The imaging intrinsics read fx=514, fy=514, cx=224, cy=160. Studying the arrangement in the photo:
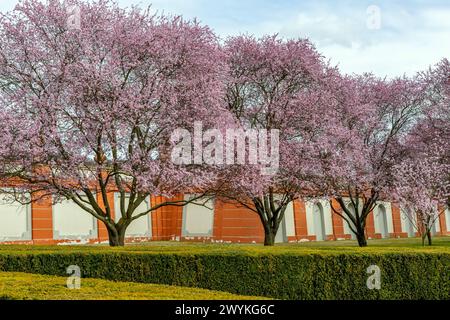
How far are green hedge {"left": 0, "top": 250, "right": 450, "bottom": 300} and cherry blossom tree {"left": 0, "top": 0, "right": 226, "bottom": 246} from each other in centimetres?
634

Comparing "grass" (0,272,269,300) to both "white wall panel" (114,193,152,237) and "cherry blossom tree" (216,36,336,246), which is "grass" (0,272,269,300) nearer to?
"cherry blossom tree" (216,36,336,246)

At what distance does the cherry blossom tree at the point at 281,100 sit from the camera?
89.6 ft

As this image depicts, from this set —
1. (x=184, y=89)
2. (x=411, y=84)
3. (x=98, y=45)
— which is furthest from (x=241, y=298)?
(x=411, y=84)

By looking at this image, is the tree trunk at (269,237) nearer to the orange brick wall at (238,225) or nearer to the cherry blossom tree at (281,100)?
the cherry blossom tree at (281,100)

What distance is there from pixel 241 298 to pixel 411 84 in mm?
30396

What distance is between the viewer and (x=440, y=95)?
115 feet

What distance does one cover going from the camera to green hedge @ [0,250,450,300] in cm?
1348

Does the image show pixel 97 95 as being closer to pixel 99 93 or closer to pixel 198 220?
pixel 99 93

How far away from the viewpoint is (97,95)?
19984mm

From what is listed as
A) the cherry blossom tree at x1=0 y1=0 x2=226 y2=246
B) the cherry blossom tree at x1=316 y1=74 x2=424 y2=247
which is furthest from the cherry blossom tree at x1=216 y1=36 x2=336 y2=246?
the cherry blossom tree at x1=0 y1=0 x2=226 y2=246

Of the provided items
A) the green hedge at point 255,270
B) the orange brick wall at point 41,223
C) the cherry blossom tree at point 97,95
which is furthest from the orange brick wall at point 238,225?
the green hedge at point 255,270

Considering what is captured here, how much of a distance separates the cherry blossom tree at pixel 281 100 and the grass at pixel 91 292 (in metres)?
16.6

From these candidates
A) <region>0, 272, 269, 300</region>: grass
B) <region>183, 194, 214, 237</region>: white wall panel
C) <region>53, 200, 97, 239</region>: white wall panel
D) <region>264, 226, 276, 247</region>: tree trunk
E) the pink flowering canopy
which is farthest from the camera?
<region>183, 194, 214, 237</region>: white wall panel
